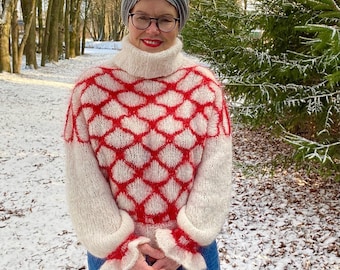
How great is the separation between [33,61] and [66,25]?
683cm

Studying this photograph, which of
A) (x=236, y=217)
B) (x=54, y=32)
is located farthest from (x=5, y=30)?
(x=236, y=217)

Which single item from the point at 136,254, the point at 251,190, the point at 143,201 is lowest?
the point at 251,190

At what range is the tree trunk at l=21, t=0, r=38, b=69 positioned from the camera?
18.0 meters

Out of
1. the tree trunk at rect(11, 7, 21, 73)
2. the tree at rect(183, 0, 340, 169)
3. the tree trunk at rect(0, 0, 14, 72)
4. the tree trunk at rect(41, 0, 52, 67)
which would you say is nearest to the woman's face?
the tree at rect(183, 0, 340, 169)

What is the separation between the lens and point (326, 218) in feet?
18.7

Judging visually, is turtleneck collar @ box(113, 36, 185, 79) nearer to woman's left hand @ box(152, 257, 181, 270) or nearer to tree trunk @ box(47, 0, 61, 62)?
woman's left hand @ box(152, 257, 181, 270)

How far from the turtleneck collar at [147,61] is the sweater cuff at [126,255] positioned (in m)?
0.67

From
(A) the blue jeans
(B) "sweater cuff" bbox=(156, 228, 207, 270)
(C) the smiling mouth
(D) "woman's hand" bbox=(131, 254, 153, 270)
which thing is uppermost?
(C) the smiling mouth

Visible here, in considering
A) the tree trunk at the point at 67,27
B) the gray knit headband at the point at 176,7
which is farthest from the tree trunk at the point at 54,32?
the gray knit headband at the point at 176,7

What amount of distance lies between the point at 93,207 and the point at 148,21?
30.9 inches

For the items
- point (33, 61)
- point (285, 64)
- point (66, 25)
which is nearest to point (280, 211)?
point (285, 64)

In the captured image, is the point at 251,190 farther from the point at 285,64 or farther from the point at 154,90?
the point at 154,90

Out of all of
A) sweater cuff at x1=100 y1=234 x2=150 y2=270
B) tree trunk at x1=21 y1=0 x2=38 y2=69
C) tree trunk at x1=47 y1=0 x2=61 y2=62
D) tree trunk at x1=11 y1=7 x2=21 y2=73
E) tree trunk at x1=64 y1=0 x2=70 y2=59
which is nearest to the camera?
sweater cuff at x1=100 y1=234 x2=150 y2=270

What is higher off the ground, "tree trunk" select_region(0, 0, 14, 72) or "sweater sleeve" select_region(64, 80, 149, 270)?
"sweater sleeve" select_region(64, 80, 149, 270)
